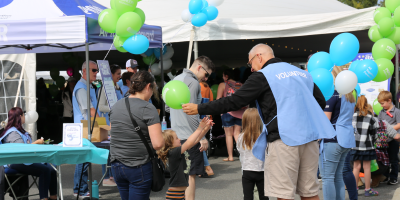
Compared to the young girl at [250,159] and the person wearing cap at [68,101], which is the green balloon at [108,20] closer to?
the young girl at [250,159]

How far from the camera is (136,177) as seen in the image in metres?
2.99

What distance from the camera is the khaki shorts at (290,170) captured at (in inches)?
105

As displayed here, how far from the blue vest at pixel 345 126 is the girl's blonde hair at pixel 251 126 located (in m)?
0.80

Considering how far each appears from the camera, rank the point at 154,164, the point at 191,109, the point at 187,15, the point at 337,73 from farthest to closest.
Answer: the point at 187,15 < the point at 337,73 < the point at 154,164 < the point at 191,109

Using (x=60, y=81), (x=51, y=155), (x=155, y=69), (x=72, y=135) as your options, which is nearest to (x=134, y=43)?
(x=72, y=135)

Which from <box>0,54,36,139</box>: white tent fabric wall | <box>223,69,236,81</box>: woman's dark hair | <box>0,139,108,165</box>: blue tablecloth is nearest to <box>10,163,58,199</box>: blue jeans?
<box>0,139,108,165</box>: blue tablecloth

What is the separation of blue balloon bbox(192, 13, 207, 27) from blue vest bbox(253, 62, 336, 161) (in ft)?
12.5

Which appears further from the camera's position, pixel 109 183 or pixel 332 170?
pixel 109 183

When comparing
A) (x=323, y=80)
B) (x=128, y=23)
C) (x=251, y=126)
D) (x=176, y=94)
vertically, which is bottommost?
(x=251, y=126)

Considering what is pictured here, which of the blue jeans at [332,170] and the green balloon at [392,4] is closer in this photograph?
the blue jeans at [332,170]

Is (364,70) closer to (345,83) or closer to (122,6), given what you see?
(345,83)

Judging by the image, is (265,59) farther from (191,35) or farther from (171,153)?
(191,35)

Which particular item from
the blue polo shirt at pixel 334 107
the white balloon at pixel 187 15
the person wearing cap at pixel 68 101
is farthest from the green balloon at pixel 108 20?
the person wearing cap at pixel 68 101

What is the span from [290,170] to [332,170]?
1.37 meters
